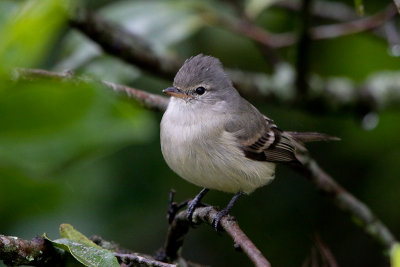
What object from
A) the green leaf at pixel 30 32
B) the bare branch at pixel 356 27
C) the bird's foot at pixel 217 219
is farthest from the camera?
the bare branch at pixel 356 27

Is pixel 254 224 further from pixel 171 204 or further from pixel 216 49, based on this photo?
pixel 171 204

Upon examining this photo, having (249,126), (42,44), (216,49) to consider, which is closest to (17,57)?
(42,44)

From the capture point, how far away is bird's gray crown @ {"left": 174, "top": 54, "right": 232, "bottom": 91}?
3689mm

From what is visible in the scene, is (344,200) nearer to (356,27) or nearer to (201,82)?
(201,82)

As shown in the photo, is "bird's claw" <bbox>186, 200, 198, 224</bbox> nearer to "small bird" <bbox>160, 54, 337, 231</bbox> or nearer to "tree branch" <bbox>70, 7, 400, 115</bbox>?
"small bird" <bbox>160, 54, 337, 231</bbox>

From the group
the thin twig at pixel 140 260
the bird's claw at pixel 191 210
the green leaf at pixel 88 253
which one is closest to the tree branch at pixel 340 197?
the bird's claw at pixel 191 210

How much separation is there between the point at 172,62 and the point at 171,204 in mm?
1908

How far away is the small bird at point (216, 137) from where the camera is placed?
3.26 metres

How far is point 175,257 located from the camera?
9.03 feet

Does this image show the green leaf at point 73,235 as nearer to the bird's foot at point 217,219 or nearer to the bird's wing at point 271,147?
the bird's foot at point 217,219

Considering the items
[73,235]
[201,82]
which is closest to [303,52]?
[201,82]

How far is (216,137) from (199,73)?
0.50m

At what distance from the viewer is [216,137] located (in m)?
3.48

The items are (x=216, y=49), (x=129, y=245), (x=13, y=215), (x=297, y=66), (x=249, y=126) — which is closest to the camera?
(x=13, y=215)
